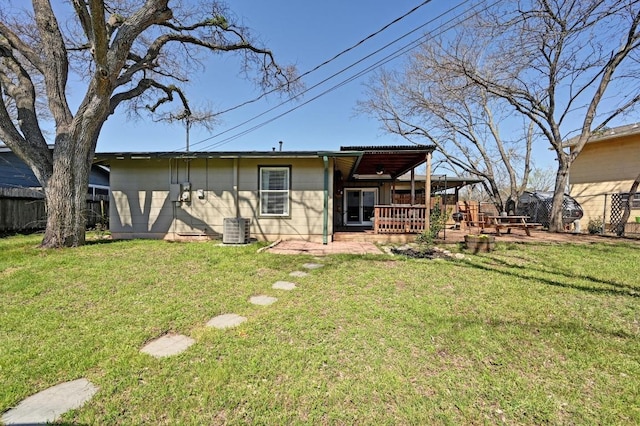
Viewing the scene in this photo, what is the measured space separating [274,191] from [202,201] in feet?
7.00

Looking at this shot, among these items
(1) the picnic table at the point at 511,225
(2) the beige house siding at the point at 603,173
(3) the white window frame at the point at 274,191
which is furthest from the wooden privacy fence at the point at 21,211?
(2) the beige house siding at the point at 603,173

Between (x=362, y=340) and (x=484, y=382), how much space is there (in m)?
0.95

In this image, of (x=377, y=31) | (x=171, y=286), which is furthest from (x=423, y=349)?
(x=377, y=31)

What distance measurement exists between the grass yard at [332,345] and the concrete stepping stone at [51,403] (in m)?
0.06

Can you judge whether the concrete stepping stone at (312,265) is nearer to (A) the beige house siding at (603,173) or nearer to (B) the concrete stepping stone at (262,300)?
(B) the concrete stepping stone at (262,300)

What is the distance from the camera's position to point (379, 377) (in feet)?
6.76

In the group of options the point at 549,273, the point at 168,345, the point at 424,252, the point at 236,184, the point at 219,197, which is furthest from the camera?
the point at 219,197

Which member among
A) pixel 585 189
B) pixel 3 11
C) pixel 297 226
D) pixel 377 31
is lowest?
pixel 297 226

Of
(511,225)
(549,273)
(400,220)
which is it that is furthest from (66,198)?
(511,225)

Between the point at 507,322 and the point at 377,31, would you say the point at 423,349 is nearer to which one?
the point at 507,322

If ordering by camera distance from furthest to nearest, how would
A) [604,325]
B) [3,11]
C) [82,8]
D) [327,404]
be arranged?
[3,11] < [82,8] < [604,325] < [327,404]

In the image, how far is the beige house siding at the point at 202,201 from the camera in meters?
8.34

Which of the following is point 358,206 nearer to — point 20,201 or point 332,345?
point 332,345

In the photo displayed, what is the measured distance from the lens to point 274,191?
27.4ft
